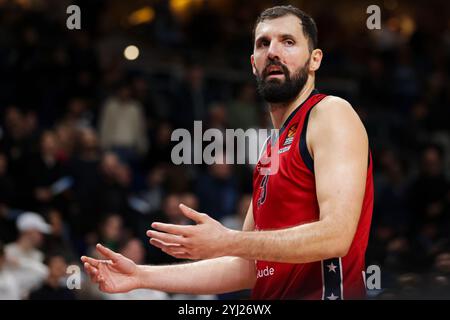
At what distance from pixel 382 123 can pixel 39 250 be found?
7076 millimetres

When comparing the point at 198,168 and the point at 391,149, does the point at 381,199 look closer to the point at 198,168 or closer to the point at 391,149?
the point at 391,149

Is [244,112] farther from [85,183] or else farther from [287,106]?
[287,106]

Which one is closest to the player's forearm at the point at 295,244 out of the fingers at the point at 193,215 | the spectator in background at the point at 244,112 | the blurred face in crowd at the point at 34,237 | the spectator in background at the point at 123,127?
the fingers at the point at 193,215

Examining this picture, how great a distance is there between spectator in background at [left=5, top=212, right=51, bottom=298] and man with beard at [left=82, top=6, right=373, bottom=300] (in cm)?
504

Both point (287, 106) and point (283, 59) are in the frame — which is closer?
point (283, 59)

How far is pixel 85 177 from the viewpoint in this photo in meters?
11.5

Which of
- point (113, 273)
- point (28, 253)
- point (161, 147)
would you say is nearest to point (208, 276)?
point (113, 273)

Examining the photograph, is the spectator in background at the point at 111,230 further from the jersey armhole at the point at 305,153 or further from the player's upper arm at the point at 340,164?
the player's upper arm at the point at 340,164

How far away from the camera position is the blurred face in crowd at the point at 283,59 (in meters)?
4.41

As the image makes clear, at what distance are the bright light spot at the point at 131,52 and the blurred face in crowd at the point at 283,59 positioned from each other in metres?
11.2

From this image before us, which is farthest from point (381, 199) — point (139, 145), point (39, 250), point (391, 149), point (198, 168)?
point (39, 250)

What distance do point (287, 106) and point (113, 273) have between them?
121 centimetres

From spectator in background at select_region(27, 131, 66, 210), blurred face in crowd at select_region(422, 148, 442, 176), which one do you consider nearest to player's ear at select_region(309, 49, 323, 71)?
spectator in background at select_region(27, 131, 66, 210)

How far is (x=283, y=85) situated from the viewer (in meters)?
4.43
